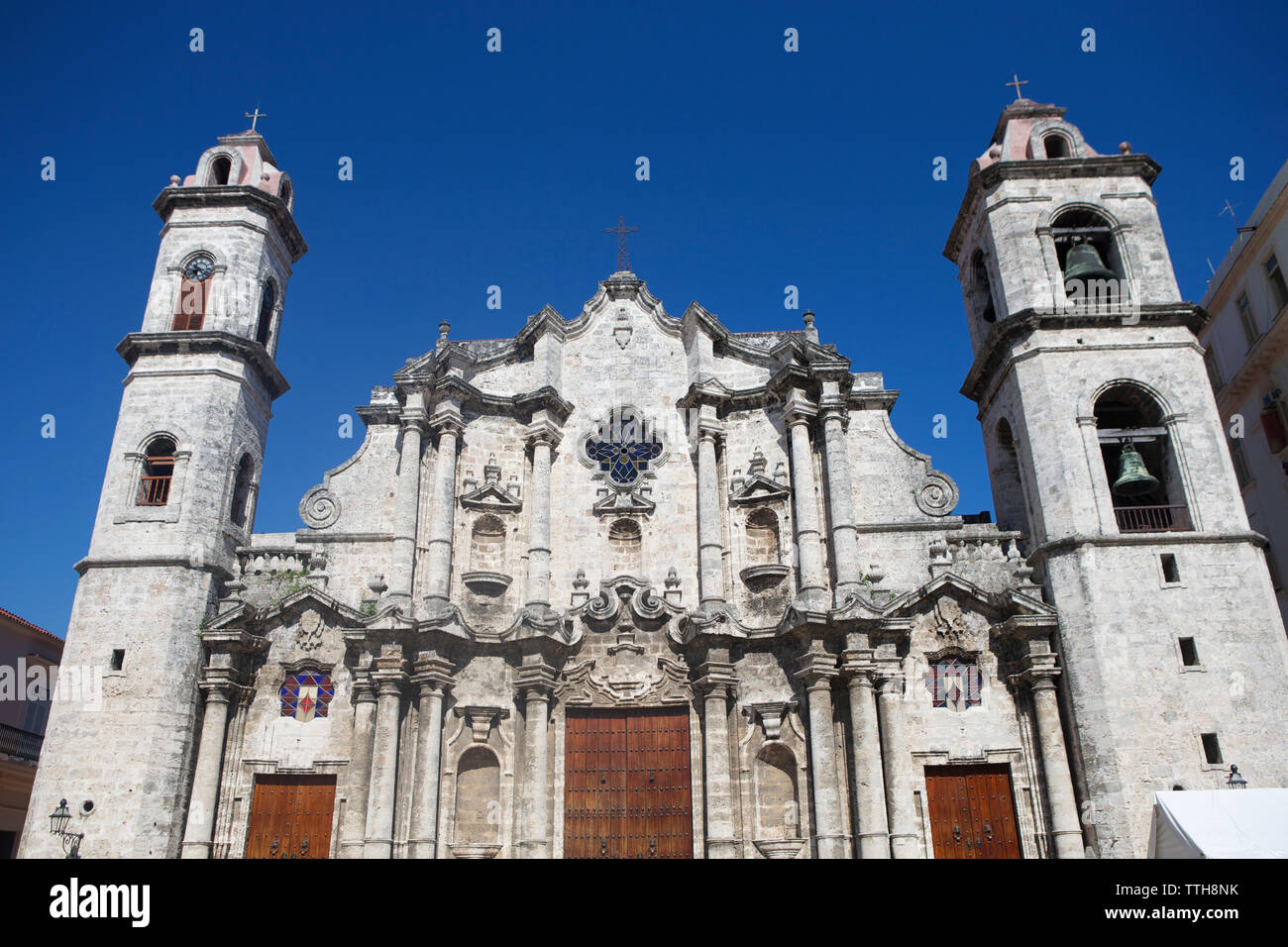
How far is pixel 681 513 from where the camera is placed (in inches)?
793

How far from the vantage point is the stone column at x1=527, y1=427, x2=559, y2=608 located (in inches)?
743

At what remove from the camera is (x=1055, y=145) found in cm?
2191

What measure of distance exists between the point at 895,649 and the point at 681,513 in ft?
17.3

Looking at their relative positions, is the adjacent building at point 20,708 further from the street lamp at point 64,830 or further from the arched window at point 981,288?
the arched window at point 981,288

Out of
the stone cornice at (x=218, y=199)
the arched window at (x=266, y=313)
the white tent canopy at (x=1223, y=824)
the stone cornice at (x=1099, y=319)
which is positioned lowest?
the white tent canopy at (x=1223, y=824)

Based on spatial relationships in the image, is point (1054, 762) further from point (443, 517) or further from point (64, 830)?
point (64, 830)

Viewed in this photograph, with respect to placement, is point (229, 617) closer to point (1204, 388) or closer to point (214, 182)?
point (214, 182)

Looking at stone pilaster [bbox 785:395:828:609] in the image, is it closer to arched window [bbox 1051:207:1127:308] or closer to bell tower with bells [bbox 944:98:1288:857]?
bell tower with bells [bbox 944:98:1288:857]

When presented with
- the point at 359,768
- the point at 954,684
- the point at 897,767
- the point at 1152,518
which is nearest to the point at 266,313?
the point at 359,768

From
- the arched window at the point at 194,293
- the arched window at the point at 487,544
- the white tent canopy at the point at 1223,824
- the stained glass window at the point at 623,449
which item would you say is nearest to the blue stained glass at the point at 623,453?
the stained glass window at the point at 623,449

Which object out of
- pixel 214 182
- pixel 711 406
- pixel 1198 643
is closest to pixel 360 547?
pixel 711 406

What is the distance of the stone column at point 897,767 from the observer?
16.1 meters

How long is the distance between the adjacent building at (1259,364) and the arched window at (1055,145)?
5.65m
